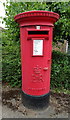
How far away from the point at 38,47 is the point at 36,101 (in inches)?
45.1

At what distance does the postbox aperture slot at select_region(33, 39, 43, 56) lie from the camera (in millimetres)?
1829

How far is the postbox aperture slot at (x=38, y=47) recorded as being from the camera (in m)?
1.83

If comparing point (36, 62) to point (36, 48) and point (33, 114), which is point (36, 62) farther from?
point (33, 114)

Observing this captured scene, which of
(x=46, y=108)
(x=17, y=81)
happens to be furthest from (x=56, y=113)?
(x=17, y=81)

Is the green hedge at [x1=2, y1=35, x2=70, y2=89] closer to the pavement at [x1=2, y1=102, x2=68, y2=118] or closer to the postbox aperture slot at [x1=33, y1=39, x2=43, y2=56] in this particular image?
the pavement at [x1=2, y1=102, x2=68, y2=118]

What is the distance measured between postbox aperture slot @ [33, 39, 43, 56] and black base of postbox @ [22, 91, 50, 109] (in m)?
0.94

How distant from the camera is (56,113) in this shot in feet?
7.01

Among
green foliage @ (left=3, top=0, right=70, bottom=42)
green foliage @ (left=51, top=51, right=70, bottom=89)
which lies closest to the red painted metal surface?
green foliage @ (left=3, top=0, right=70, bottom=42)

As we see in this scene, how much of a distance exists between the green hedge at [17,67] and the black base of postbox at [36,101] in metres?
0.94

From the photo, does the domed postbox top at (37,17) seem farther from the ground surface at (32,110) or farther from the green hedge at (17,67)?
the ground surface at (32,110)

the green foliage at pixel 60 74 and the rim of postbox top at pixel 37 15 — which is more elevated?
the rim of postbox top at pixel 37 15

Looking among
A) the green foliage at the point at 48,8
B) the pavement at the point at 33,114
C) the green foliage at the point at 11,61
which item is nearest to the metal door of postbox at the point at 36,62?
the pavement at the point at 33,114

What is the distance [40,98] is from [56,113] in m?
0.46

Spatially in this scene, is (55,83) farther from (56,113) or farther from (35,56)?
(35,56)
